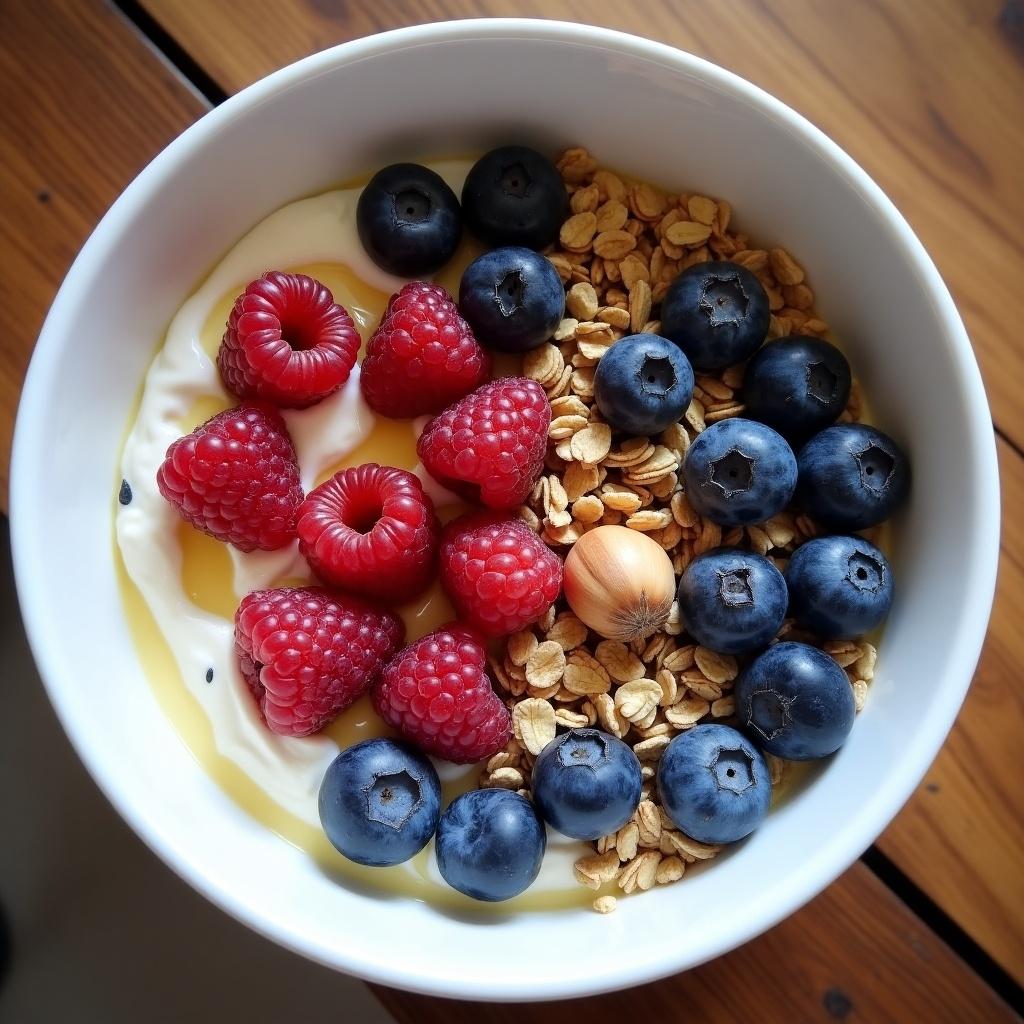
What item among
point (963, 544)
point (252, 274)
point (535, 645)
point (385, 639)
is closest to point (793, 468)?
point (963, 544)

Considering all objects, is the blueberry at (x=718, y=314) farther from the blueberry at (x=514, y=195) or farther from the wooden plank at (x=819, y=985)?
the wooden plank at (x=819, y=985)

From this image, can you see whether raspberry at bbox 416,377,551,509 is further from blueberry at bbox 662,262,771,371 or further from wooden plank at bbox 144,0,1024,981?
wooden plank at bbox 144,0,1024,981

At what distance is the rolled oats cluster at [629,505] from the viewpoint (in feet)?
3.10

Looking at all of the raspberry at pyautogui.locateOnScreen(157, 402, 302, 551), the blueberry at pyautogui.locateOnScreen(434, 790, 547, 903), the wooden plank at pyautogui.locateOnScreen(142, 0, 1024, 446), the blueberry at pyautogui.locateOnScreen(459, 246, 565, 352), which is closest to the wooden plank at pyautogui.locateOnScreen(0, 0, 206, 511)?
the wooden plank at pyautogui.locateOnScreen(142, 0, 1024, 446)

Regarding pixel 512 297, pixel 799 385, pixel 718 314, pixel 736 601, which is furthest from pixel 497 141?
pixel 736 601

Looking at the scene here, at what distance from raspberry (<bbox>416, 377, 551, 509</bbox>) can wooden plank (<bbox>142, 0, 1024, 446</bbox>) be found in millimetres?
438

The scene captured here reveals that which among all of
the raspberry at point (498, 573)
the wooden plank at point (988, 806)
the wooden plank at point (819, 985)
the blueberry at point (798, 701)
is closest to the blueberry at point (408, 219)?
the raspberry at point (498, 573)

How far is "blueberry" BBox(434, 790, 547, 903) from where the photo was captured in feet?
2.85

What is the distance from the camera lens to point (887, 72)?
3.46 ft

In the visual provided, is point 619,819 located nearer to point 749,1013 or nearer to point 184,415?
point 749,1013

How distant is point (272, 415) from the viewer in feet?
3.14

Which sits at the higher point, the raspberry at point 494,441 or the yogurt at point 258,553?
the raspberry at point 494,441

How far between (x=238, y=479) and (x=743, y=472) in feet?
1.53

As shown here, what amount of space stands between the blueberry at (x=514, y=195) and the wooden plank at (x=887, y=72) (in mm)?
209
